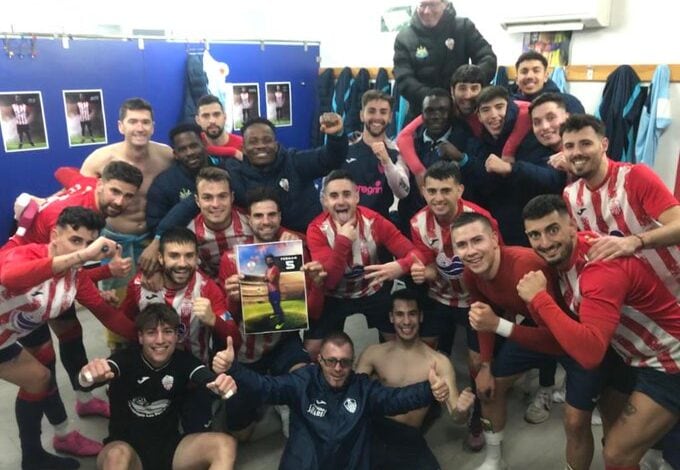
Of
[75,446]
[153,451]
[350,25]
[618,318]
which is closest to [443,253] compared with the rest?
[618,318]

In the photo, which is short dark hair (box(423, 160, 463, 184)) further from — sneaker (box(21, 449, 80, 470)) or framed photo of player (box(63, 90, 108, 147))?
framed photo of player (box(63, 90, 108, 147))

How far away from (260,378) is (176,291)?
24.3 inches

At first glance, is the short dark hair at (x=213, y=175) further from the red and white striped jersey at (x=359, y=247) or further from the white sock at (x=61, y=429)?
the white sock at (x=61, y=429)

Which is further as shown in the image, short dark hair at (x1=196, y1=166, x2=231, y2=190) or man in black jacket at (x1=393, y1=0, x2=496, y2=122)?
man in black jacket at (x1=393, y1=0, x2=496, y2=122)

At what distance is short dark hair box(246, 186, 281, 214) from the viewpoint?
282 centimetres

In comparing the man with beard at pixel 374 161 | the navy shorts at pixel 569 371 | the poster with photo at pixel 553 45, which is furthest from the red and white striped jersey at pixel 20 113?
the poster with photo at pixel 553 45

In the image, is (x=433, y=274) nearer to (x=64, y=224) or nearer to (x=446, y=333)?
(x=446, y=333)

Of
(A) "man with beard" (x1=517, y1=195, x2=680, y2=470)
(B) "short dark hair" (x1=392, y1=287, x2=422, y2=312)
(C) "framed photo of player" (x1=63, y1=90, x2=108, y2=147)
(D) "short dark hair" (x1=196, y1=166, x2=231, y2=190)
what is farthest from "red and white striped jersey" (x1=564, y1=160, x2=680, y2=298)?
(C) "framed photo of player" (x1=63, y1=90, x2=108, y2=147)

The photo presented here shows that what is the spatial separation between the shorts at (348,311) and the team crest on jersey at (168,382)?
0.88m

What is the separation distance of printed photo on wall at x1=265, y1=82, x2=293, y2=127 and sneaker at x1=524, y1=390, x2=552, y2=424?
4128 millimetres

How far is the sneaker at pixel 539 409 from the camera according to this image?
9.29ft

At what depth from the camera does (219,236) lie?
288 cm

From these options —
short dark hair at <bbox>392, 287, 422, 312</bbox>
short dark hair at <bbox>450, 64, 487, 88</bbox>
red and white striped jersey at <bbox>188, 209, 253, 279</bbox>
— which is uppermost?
short dark hair at <bbox>450, 64, 487, 88</bbox>

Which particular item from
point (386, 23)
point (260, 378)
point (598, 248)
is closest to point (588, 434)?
Answer: point (598, 248)
